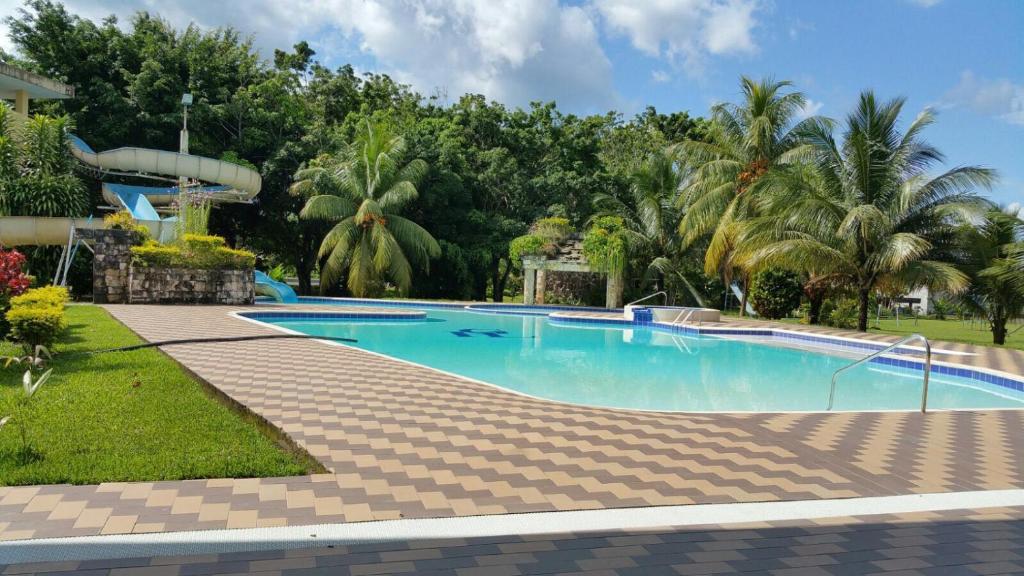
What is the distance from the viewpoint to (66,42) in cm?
2386

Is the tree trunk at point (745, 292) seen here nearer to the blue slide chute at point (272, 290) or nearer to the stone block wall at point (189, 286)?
the blue slide chute at point (272, 290)

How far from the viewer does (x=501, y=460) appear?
4.62 m

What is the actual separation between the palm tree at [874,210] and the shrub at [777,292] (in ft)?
10.1

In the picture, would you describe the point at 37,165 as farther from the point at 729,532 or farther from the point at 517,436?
the point at 729,532

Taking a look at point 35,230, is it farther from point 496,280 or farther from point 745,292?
point 745,292

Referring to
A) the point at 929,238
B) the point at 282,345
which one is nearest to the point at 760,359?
the point at 929,238

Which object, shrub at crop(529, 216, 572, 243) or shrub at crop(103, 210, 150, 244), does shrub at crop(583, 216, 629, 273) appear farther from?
shrub at crop(103, 210, 150, 244)

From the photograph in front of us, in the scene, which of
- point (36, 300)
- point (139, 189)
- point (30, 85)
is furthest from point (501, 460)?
point (30, 85)

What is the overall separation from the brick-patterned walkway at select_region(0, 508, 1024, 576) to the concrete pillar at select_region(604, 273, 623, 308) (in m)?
19.9

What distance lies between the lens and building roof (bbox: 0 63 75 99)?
20.6m

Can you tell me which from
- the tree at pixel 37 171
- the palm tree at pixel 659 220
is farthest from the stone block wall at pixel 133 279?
the palm tree at pixel 659 220

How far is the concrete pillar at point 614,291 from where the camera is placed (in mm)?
23609

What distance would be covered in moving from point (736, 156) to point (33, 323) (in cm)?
1958

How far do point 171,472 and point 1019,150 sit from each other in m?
23.5
